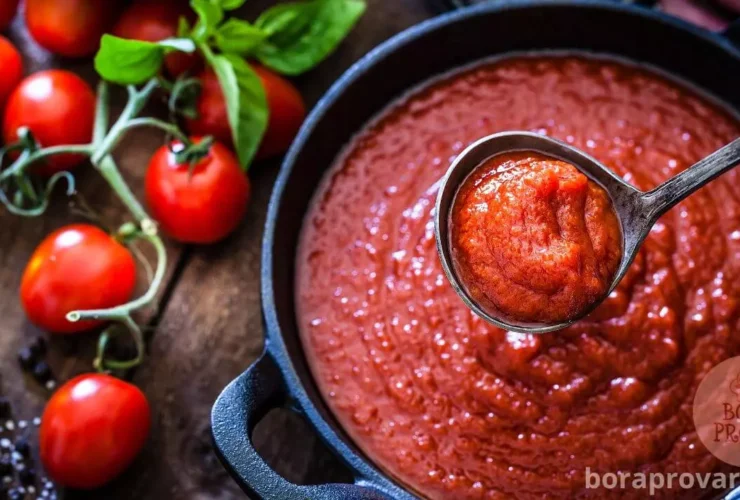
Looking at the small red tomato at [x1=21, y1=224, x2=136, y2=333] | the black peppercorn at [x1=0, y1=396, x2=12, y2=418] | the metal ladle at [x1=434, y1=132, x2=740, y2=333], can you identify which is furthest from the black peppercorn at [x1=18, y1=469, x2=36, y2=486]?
the metal ladle at [x1=434, y1=132, x2=740, y2=333]

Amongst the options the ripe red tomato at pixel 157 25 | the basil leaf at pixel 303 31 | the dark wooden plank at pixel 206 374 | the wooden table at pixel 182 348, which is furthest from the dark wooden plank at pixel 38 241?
the basil leaf at pixel 303 31

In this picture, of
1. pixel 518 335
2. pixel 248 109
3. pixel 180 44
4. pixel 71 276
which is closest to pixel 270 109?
pixel 248 109

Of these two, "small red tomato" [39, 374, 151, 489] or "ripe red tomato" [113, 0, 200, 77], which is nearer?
"small red tomato" [39, 374, 151, 489]

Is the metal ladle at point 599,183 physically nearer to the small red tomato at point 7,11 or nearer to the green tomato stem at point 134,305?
the green tomato stem at point 134,305

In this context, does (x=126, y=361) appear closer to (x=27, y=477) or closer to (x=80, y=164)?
(x=27, y=477)

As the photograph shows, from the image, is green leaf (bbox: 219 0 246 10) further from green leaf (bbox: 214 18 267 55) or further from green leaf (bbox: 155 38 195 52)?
green leaf (bbox: 155 38 195 52)

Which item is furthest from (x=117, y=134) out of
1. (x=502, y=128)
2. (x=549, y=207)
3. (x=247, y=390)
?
(x=549, y=207)
